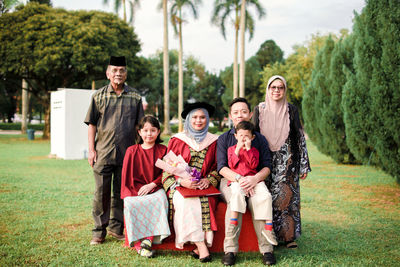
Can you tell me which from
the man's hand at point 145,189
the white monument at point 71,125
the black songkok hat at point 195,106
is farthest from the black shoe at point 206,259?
the white monument at point 71,125

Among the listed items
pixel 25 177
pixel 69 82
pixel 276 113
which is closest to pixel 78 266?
pixel 276 113

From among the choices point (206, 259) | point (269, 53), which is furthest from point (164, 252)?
point (269, 53)

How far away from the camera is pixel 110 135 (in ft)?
14.8

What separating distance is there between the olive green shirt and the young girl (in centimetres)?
20

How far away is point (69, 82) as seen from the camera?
23.2 meters

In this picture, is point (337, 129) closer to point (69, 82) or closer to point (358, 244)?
point (358, 244)

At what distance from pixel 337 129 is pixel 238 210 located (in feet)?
33.0

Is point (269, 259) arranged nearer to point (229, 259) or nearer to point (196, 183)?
point (229, 259)

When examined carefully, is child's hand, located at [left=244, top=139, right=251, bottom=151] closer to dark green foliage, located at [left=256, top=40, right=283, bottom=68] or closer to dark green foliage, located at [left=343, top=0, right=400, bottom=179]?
dark green foliage, located at [left=343, top=0, right=400, bottom=179]

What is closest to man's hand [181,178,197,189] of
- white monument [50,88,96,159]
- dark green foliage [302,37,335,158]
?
dark green foliage [302,37,335,158]

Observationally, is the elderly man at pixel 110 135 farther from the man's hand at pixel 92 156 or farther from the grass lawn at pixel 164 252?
the grass lawn at pixel 164 252

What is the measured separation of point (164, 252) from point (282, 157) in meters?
1.79

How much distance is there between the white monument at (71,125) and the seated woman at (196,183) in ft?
34.4

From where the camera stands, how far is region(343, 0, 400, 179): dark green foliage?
7.01m
